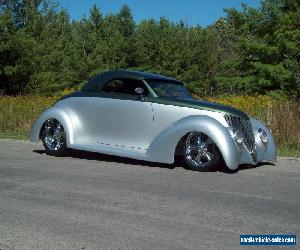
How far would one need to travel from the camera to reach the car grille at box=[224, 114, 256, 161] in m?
8.63

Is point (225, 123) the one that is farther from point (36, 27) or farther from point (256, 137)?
point (36, 27)

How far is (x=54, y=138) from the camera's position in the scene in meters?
10.6

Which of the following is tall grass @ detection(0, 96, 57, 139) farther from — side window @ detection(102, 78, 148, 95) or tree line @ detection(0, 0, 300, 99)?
tree line @ detection(0, 0, 300, 99)

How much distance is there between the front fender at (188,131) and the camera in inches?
328

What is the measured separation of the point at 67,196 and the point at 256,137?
4093 mm

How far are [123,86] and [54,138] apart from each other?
1875 mm

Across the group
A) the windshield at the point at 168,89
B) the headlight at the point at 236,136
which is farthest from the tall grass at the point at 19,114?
the headlight at the point at 236,136

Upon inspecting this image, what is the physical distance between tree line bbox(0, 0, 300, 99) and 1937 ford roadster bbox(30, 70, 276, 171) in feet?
73.5

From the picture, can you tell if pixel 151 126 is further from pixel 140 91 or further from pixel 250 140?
pixel 250 140

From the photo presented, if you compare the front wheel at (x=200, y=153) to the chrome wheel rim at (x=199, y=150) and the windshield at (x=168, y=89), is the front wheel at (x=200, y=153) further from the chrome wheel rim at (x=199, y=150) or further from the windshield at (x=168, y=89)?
the windshield at (x=168, y=89)

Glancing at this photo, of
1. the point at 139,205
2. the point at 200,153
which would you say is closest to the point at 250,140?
the point at 200,153

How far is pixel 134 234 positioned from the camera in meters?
4.77

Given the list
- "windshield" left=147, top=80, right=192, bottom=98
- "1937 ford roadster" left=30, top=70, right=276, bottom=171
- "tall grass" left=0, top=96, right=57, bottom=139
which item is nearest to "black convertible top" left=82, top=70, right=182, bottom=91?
"1937 ford roadster" left=30, top=70, right=276, bottom=171

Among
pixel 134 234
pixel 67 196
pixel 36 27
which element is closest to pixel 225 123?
pixel 67 196
